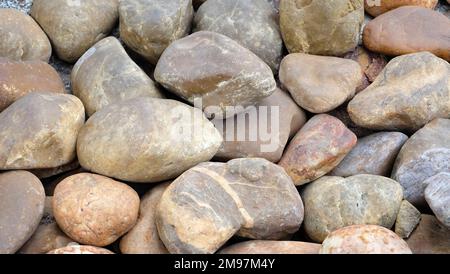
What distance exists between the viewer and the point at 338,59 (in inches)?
94.0

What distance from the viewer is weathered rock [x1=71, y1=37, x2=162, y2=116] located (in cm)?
225

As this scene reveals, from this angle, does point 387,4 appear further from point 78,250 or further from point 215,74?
point 78,250

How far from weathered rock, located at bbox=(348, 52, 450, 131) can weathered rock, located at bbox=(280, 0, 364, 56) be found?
0.79ft

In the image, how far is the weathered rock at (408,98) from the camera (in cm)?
221

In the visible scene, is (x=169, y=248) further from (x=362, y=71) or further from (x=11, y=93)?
(x=362, y=71)

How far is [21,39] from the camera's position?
7.77 ft

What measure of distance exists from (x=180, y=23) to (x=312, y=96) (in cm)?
62

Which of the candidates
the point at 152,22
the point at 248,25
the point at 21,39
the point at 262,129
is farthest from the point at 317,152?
the point at 21,39

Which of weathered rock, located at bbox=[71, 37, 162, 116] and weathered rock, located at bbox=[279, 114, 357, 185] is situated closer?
weathered rock, located at bbox=[279, 114, 357, 185]

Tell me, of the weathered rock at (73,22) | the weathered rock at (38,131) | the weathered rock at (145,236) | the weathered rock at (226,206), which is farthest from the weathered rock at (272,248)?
the weathered rock at (73,22)

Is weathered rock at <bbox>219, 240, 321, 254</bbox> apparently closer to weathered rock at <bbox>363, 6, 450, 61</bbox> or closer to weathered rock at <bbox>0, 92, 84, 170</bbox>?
weathered rock at <bbox>0, 92, 84, 170</bbox>

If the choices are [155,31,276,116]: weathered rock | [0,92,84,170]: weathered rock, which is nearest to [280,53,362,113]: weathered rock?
[155,31,276,116]: weathered rock

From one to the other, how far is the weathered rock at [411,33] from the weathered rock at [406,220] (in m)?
0.74

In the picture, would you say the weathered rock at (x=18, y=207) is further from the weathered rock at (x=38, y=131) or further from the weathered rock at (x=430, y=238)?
the weathered rock at (x=430, y=238)
